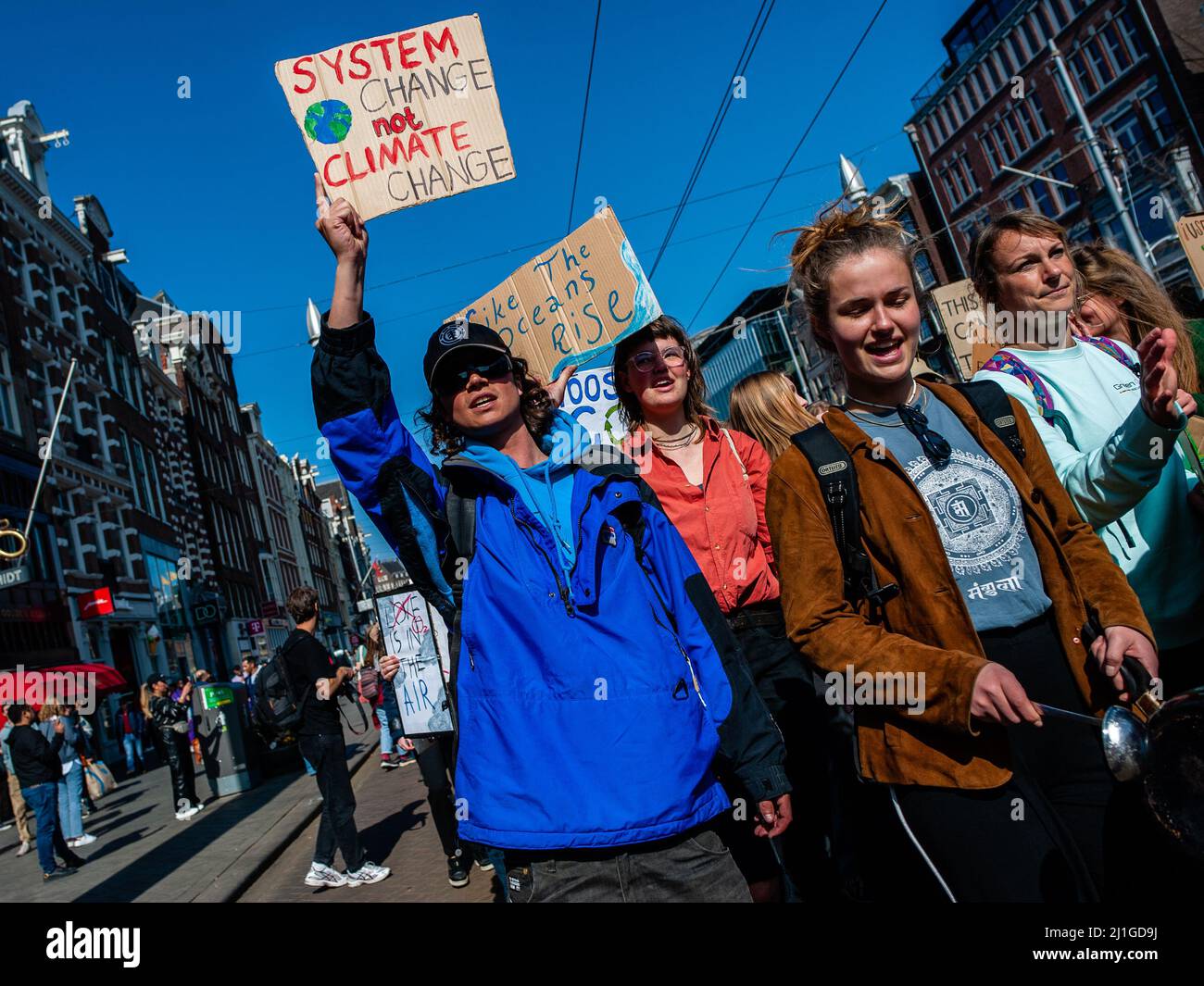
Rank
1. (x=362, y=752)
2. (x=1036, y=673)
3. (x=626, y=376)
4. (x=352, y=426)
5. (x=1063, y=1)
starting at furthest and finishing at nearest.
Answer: (x=1063, y=1) → (x=362, y=752) → (x=626, y=376) → (x=352, y=426) → (x=1036, y=673)

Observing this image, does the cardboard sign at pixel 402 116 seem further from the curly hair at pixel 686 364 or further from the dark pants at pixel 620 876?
the dark pants at pixel 620 876

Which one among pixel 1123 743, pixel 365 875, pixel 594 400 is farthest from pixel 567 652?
pixel 365 875

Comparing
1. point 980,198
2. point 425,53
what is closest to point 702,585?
point 425,53

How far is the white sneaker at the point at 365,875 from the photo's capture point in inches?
260

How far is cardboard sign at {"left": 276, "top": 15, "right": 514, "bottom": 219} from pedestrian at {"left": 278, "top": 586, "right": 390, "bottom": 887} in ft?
13.0

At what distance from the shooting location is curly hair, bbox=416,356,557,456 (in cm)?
259

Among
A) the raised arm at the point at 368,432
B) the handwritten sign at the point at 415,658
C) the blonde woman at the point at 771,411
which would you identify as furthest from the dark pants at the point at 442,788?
the raised arm at the point at 368,432

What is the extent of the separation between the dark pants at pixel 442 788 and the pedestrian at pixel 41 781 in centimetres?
504

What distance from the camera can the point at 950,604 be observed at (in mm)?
1943

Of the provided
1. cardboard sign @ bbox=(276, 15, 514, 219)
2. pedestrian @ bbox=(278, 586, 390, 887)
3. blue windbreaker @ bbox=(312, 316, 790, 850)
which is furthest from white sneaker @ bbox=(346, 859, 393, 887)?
blue windbreaker @ bbox=(312, 316, 790, 850)

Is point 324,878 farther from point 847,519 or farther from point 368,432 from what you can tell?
point 847,519

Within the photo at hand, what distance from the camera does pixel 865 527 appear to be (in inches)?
81.4

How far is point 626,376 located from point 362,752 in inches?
489
